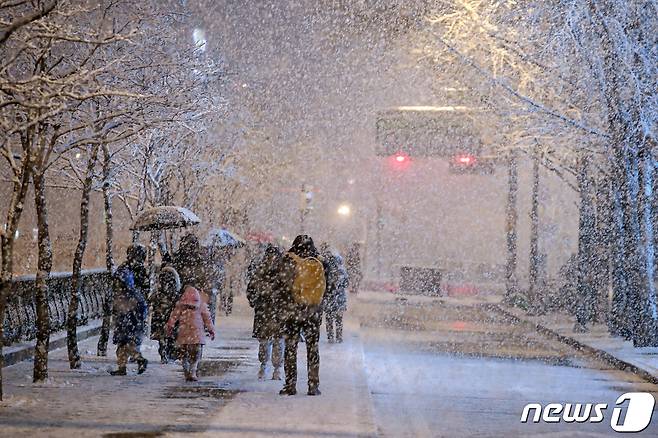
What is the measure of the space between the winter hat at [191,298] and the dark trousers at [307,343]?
1.82 m

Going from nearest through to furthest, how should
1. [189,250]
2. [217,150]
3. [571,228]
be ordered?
[189,250] → [217,150] → [571,228]

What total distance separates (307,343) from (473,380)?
3.91m

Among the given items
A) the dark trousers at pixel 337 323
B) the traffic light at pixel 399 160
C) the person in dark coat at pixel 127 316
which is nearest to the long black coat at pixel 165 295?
the person in dark coat at pixel 127 316

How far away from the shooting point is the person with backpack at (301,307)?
12.8m

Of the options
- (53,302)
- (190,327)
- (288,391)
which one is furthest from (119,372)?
(53,302)

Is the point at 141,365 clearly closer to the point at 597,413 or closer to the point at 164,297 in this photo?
the point at 164,297

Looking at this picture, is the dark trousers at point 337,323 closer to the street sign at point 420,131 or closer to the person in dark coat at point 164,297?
the person in dark coat at point 164,297

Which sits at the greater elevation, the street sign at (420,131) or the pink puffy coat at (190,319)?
the street sign at (420,131)

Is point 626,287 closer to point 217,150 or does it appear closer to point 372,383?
point 372,383

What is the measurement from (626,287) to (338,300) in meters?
6.74

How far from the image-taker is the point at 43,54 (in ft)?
40.0

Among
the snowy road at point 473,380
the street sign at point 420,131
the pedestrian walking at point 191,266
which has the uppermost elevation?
the street sign at point 420,131

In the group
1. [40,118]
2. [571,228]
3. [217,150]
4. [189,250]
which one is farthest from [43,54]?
[571,228]

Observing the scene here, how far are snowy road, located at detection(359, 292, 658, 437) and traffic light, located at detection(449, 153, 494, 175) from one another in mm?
9521
